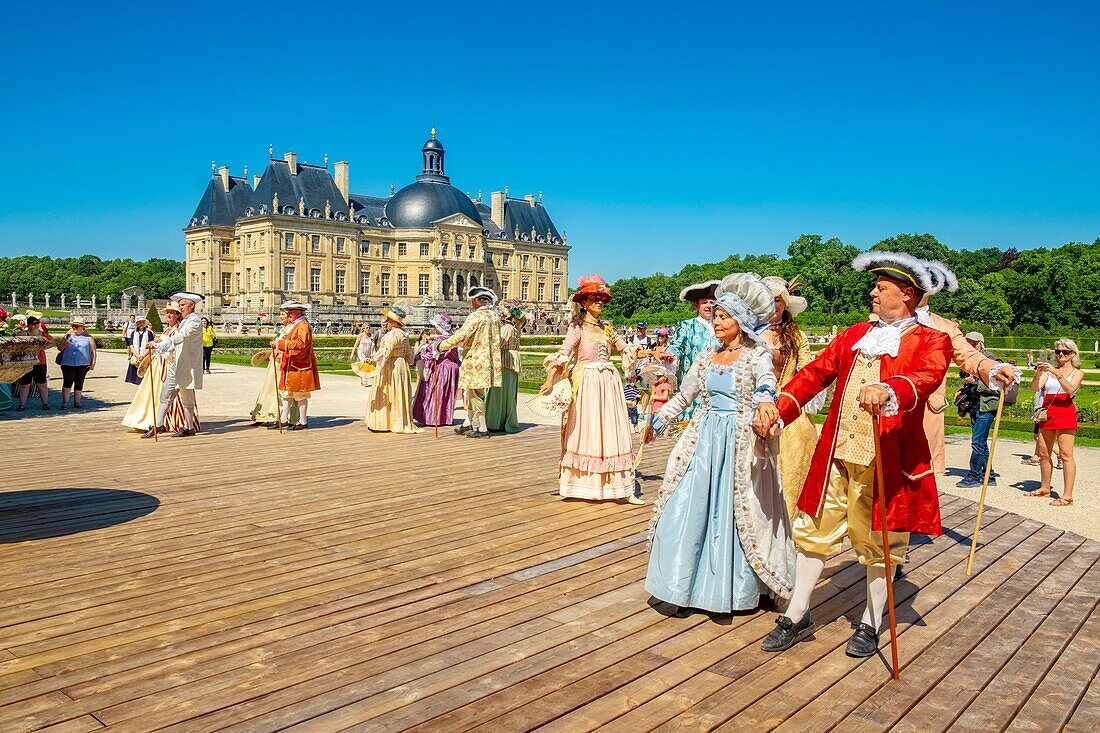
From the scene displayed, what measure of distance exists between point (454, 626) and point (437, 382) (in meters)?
7.35

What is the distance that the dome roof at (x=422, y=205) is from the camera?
84562 mm

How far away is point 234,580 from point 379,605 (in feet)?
3.00

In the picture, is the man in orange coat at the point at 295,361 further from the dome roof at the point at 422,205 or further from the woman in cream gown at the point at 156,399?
the dome roof at the point at 422,205

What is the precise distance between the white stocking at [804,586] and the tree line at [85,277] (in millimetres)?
95199

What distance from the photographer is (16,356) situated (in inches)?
264

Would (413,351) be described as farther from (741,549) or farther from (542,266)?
(542,266)

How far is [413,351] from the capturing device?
1182cm

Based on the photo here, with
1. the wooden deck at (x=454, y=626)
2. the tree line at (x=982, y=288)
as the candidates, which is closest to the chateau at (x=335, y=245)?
the tree line at (x=982, y=288)

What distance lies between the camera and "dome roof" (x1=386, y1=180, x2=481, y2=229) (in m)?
84.6

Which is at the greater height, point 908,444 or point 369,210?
point 369,210

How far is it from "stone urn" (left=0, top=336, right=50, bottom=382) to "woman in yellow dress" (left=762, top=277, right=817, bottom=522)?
17.1 feet

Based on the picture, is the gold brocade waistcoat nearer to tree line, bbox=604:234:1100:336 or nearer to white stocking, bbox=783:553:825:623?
white stocking, bbox=783:553:825:623

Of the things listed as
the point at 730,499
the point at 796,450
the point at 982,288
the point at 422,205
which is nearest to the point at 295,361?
the point at 796,450

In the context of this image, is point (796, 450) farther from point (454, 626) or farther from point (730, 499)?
point (454, 626)
